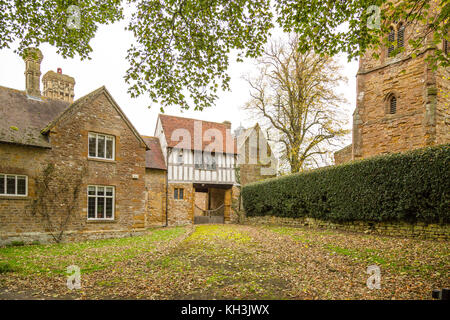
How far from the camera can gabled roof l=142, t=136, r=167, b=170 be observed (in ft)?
67.5

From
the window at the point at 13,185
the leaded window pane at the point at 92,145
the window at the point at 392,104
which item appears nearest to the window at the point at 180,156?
the leaded window pane at the point at 92,145

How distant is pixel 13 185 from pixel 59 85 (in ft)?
53.6

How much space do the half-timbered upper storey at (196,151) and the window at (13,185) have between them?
10.4 meters

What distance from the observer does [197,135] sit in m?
23.8

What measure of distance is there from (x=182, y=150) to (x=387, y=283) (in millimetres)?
18582

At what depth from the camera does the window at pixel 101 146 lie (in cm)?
1428

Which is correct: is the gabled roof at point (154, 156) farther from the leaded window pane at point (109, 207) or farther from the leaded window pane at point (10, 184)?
the leaded window pane at point (10, 184)

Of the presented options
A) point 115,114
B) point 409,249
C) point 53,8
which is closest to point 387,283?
point 409,249

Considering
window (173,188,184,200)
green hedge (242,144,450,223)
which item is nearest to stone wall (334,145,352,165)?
green hedge (242,144,450,223)

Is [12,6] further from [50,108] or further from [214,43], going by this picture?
[50,108]

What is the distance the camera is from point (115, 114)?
50.1ft

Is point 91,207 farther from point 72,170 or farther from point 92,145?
point 92,145

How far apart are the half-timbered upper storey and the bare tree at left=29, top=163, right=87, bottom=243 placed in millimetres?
8759

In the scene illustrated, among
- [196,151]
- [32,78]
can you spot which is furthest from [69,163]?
[196,151]
